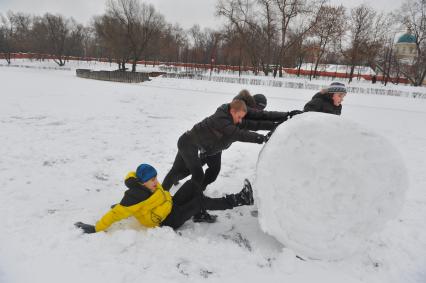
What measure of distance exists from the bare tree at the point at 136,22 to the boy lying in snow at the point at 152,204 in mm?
34774

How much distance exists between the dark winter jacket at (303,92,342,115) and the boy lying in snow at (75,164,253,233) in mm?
1346

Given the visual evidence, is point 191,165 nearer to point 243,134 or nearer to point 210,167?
point 210,167

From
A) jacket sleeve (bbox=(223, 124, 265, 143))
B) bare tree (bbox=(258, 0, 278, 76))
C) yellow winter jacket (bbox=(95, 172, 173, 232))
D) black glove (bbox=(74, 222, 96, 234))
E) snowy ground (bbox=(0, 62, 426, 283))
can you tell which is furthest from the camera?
bare tree (bbox=(258, 0, 278, 76))

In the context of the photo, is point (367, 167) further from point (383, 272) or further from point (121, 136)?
point (121, 136)

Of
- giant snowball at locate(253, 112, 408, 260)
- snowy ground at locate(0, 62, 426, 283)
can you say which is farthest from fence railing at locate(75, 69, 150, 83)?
giant snowball at locate(253, 112, 408, 260)

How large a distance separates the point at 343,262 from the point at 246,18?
126 ft

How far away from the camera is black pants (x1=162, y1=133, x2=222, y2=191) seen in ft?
12.0

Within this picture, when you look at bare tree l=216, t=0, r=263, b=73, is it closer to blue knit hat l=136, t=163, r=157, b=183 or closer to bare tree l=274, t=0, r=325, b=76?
bare tree l=274, t=0, r=325, b=76

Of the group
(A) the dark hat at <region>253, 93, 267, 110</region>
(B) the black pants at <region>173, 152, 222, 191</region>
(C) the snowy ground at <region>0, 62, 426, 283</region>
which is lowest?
(C) the snowy ground at <region>0, 62, 426, 283</region>

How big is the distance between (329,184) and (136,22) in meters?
38.8

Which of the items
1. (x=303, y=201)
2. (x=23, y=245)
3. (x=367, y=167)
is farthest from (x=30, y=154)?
(x=367, y=167)

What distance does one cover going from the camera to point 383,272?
9.16ft

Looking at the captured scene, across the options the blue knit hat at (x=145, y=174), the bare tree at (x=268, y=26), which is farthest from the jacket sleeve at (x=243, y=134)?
the bare tree at (x=268, y=26)

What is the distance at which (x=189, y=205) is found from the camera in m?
3.25
